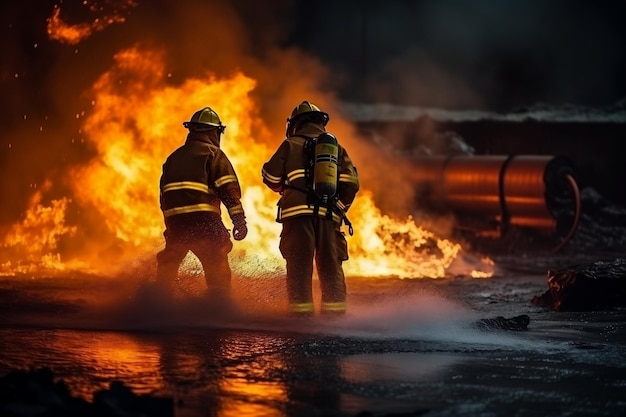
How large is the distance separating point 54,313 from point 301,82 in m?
9.70

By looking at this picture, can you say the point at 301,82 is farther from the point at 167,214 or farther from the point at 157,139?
the point at 167,214

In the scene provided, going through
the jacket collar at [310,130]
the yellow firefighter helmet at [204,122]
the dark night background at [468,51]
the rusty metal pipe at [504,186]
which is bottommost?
the jacket collar at [310,130]

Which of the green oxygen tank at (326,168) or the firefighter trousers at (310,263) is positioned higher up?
the green oxygen tank at (326,168)

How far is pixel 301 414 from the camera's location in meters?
4.67

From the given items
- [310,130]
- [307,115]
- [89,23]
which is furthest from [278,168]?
[89,23]

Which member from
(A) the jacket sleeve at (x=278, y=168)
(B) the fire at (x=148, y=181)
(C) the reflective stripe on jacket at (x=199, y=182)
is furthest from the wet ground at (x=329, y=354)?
(B) the fire at (x=148, y=181)

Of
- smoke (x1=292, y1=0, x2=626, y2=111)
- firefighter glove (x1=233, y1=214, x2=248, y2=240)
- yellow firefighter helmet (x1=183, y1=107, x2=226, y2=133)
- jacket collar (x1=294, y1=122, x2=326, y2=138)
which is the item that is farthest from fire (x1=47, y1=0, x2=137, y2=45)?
smoke (x1=292, y1=0, x2=626, y2=111)

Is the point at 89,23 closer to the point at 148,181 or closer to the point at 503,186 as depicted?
the point at 148,181

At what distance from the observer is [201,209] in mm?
8141

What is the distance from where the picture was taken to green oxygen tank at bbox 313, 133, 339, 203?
7.84 metres

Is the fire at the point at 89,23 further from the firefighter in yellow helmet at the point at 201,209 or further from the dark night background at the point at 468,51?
the dark night background at the point at 468,51

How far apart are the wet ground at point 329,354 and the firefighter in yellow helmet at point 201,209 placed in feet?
1.16

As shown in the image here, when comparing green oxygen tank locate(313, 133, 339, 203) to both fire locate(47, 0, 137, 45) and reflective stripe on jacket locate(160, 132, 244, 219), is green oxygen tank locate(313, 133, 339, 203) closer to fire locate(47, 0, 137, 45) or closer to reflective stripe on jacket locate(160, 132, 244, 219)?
reflective stripe on jacket locate(160, 132, 244, 219)

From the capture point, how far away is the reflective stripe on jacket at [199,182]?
815cm
